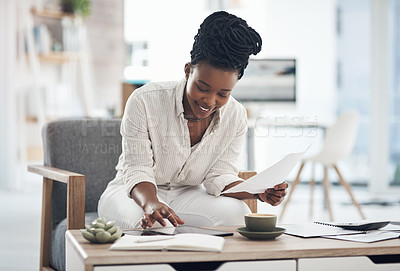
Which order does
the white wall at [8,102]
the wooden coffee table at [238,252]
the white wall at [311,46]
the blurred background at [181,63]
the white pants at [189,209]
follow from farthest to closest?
the white wall at [311,46], the blurred background at [181,63], the white wall at [8,102], the white pants at [189,209], the wooden coffee table at [238,252]

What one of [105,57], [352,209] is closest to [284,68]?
[352,209]

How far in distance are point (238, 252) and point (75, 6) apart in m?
5.19

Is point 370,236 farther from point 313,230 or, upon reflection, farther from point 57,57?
point 57,57

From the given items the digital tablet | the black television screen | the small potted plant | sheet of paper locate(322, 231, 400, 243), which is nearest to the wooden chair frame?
the digital tablet

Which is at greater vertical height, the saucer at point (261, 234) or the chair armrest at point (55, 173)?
the chair armrest at point (55, 173)

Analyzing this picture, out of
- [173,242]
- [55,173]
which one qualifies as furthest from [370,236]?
[55,173]

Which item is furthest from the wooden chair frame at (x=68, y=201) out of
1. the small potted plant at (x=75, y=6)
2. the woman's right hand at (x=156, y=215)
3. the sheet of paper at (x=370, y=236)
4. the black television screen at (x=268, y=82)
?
the small potted plant at (x=75, y=6)

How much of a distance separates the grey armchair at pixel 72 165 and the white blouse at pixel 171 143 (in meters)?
0.23

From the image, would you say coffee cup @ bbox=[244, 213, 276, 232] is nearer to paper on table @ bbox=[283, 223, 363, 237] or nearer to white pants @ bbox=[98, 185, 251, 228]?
paper on table @ bbox=[283, 223, 363, 237]

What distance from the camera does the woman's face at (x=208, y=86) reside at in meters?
1.68

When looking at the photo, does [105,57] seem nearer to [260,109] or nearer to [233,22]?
[260,109]

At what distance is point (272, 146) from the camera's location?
6473 mm

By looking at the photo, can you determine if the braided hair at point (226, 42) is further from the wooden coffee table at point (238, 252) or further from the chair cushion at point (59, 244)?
the chair cushion at point (59, 244)

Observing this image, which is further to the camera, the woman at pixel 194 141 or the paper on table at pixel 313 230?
the woman at pixel 194 141
